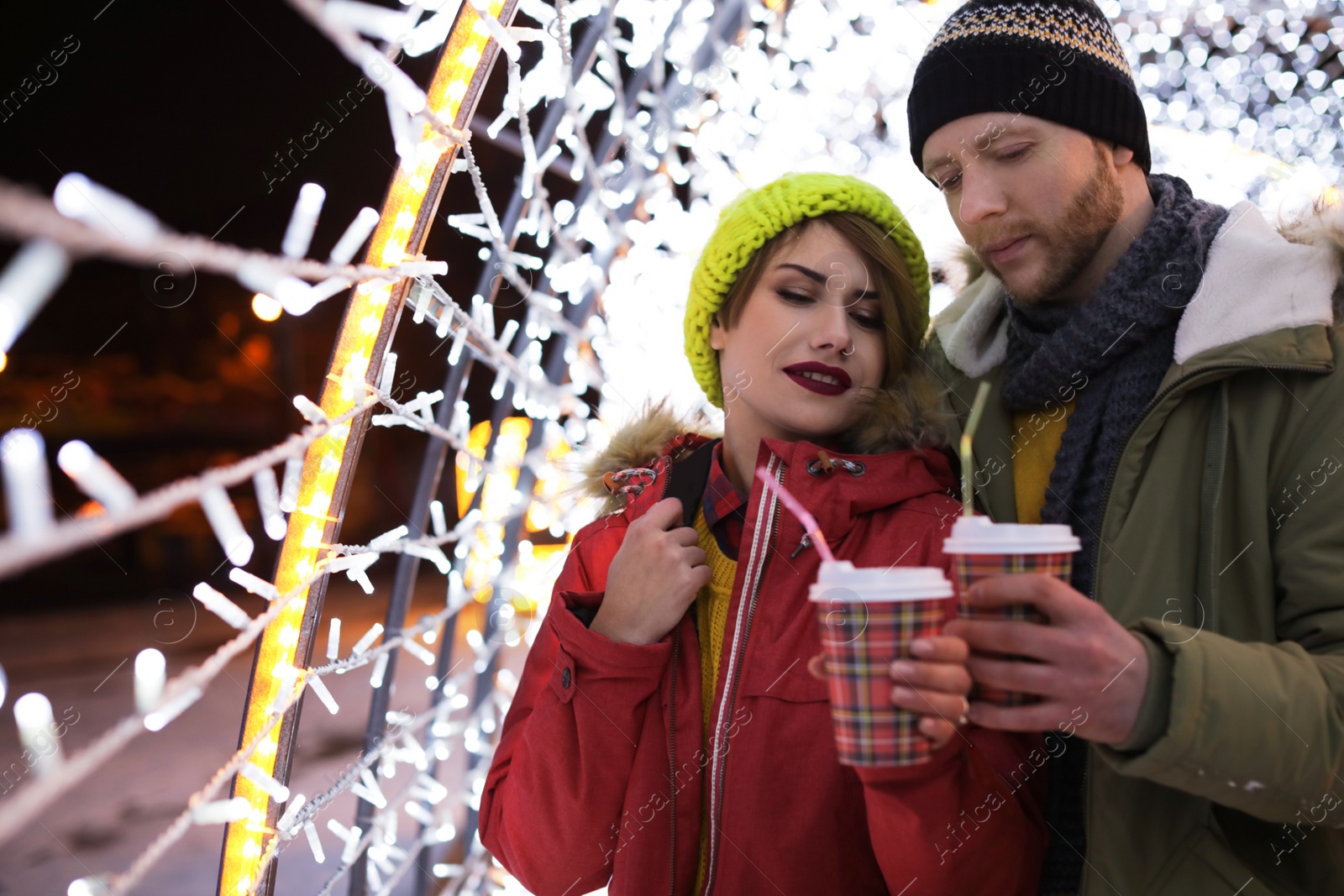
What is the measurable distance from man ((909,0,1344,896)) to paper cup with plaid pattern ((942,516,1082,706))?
2 cm

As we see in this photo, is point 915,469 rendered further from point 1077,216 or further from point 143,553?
point 143,553

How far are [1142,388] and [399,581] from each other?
1.56 metres

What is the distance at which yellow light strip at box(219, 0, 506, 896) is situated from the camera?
50.2 inches

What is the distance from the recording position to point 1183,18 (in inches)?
175

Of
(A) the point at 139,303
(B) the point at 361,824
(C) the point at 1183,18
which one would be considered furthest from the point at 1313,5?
(A) the point at 139,303

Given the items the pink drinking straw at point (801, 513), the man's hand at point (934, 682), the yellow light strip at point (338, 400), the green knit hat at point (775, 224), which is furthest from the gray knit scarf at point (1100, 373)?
the yellow light strip at point (338, 400)

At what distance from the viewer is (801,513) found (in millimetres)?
922

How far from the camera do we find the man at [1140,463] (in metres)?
0.89

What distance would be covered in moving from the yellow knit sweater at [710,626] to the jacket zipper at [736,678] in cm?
3

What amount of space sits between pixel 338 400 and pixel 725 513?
Answer: 0.59 metres

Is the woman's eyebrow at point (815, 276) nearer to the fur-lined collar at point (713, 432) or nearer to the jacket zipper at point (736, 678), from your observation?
the fur-lined collar at point (713, 432)

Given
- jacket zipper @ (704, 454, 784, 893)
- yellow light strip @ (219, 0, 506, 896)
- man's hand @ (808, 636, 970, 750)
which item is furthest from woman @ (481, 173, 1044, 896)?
yellow light strip @ (219, 0, 506, 896)

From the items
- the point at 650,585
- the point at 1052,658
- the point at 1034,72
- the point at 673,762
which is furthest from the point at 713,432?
the point at 1052,658

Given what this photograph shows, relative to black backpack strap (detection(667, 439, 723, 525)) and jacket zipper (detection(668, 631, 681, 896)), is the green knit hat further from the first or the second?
jacket zipper (detection(668, 631, 681, 896))
